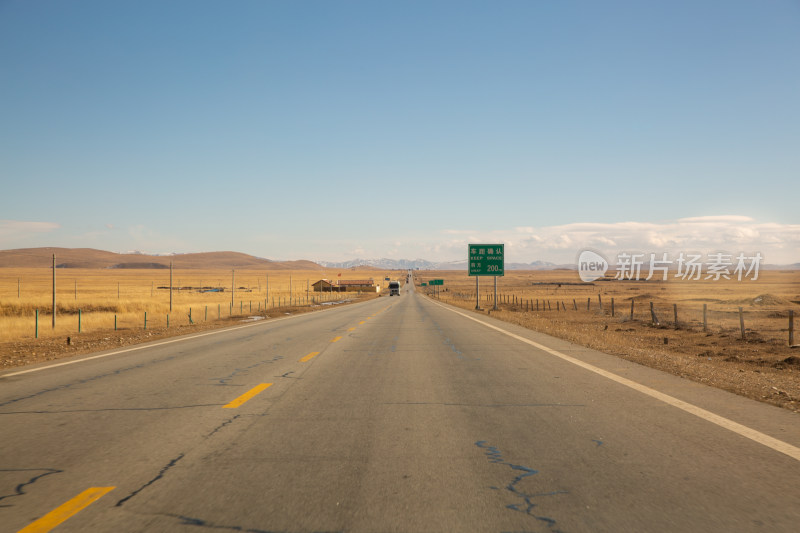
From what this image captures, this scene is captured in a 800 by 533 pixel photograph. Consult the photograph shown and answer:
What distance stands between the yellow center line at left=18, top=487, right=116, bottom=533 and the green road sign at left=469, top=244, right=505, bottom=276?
44821 mm

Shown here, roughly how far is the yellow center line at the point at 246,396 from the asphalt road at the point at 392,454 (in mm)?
73

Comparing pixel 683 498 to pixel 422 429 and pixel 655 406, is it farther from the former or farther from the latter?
pixel 655 406

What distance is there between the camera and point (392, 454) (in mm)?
5008

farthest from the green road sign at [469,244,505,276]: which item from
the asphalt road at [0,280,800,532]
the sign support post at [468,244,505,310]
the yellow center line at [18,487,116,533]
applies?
the yellow center line at [18,487,116,533]

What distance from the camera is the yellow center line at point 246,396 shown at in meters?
7.24

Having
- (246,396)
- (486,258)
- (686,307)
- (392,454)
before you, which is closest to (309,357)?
(246,396)

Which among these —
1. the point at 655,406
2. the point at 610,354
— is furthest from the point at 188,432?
the point at 610,354

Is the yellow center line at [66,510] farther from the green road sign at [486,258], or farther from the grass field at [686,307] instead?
the green road sign at [486,258]

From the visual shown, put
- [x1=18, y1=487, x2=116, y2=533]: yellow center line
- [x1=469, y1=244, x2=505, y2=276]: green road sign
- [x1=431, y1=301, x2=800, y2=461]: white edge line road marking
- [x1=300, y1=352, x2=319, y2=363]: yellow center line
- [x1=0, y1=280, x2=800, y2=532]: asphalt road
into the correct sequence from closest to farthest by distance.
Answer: [x1=18, y1=487, x2=116, y2=533]: yellow center line, [x1=0, y1=280, x2=800, y2=532]: asphalt road, [x1=431, y1=301, x2=800, y2=461]: white edge line road marking, [x1=300, y1=352, x2=319, y2=363]: yellow center line, [x1=469, y1=244, x2=505, y2=276]: green road sign

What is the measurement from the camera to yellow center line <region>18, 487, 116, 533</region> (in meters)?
3.47

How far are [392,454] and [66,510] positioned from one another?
257 cm

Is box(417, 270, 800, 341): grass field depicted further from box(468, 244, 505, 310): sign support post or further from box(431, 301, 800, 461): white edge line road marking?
box(431, 301, 800, 461): white edge line road marking

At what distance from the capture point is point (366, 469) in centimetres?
457

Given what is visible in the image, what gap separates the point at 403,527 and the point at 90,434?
402 cm
